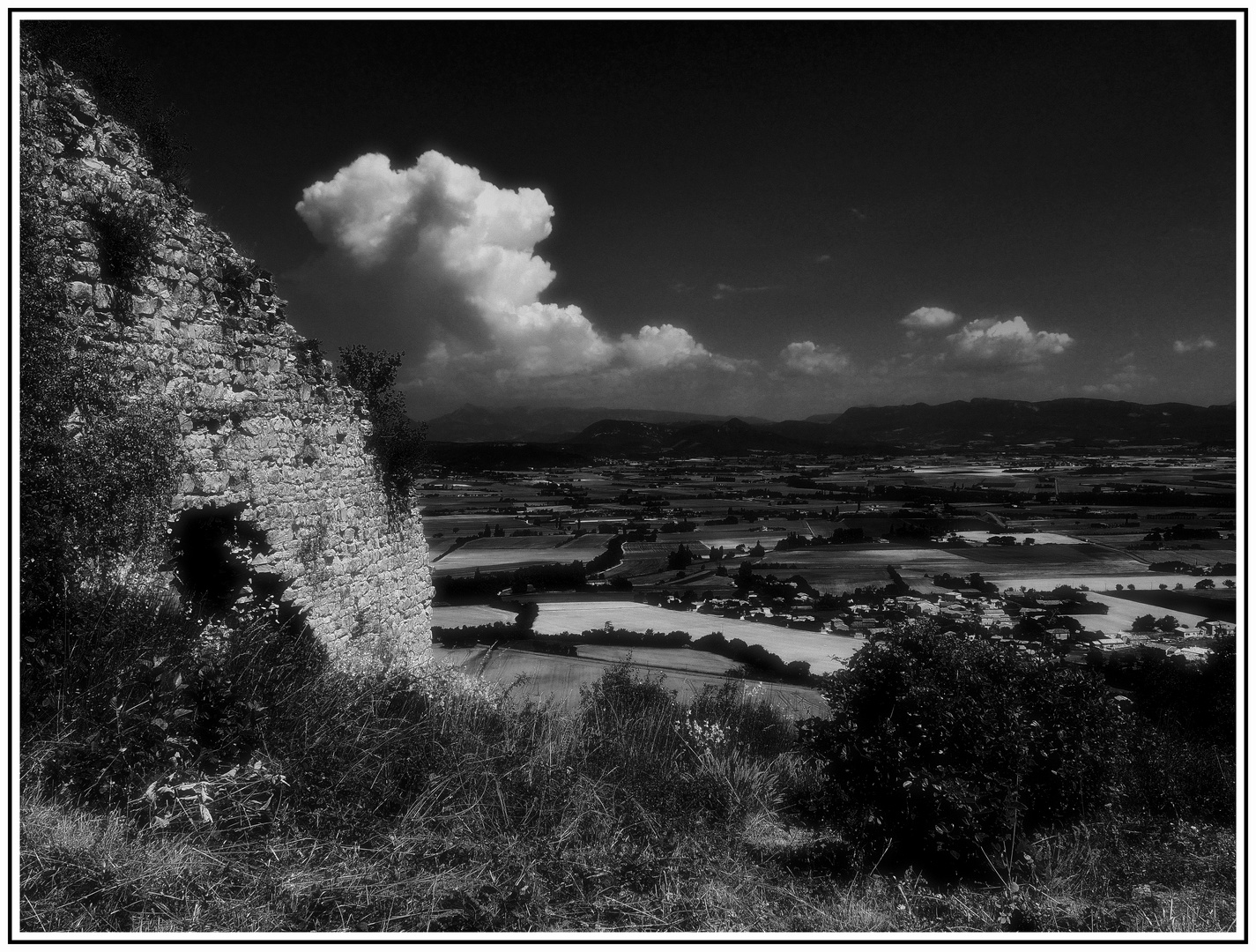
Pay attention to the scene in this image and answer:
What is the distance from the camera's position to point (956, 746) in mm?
4461

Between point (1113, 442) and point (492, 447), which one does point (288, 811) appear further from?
point (1113, 442)

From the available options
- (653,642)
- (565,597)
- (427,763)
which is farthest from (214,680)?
(565,597)

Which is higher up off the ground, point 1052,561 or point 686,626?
point 1052,561

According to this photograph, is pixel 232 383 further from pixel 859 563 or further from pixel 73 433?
pixel 859 563

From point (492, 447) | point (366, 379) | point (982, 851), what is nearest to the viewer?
point (982, 851)

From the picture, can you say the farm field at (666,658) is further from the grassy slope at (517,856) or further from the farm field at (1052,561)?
the farm field at (1052,561)

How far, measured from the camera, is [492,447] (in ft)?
56.5

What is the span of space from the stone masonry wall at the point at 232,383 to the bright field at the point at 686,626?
514 cm

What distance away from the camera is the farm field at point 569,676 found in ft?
29.1

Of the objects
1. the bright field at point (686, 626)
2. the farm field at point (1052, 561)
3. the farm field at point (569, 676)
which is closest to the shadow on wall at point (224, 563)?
the farm field at point (569, 676)

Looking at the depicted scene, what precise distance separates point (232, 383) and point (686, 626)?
975cm

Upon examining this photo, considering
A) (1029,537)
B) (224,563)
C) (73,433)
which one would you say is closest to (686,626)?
(224,563)
